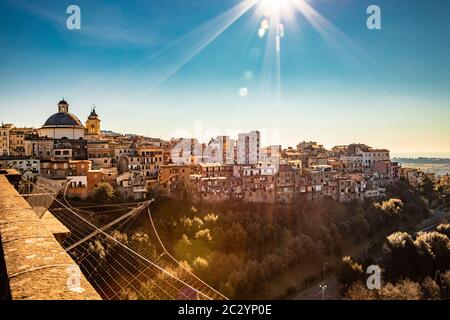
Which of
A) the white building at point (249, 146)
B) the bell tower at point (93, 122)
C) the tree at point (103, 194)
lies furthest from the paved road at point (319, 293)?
the bell tower at point (93, 122)

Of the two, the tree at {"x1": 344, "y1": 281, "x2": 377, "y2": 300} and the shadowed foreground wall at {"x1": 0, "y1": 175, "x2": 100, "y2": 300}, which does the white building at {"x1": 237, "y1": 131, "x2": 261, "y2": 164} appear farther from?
the shadowed foreground wall at {"x1": 0, "y1": 175, "x2": 100, "y2": 300}

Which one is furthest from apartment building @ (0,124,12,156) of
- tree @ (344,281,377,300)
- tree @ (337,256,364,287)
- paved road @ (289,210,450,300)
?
tree @ (344,281,377,300)

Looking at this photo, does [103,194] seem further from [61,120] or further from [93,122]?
[93,122]

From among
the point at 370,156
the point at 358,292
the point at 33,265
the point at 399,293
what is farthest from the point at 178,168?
the point at 33,265

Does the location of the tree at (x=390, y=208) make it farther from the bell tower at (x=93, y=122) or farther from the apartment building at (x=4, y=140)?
the apartment building at (x=4, y=140)
